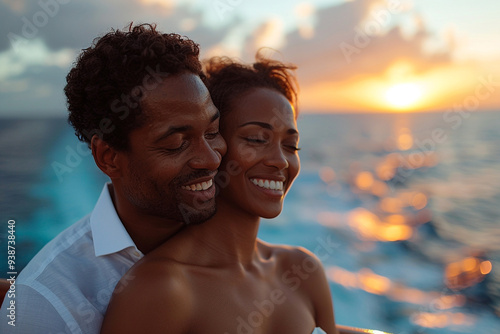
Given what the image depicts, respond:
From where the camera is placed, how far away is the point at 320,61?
19.8 metres

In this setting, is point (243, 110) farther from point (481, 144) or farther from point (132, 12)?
point (481, 144)

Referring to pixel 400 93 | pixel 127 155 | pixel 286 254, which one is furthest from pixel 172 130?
pixel 400 93

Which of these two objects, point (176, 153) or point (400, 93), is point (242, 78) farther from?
point (400, 93)

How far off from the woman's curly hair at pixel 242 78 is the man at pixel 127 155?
0.22 m

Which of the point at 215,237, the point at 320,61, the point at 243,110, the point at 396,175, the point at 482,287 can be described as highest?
the point at 320,61

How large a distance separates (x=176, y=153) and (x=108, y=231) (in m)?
0.53

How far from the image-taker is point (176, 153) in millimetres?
1888

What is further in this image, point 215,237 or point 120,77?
point 215,237

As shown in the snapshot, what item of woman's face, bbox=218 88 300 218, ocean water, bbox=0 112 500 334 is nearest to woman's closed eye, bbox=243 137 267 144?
woman's face, bbox=218 88 300 218

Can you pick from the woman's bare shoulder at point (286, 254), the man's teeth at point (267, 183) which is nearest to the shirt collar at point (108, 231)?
the man's teeth at point (267, 183)

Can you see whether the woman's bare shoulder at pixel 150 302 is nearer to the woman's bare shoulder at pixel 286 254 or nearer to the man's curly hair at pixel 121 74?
the man's curly hair at pixel 121 74

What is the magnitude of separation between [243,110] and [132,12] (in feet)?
19.2

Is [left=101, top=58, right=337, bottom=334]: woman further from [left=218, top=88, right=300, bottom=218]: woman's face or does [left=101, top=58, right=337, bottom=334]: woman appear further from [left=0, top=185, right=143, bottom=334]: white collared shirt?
[left=0, top=185, right=143, bottom=334]: white collared shirt

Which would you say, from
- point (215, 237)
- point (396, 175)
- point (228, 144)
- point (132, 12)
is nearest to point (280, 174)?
point (228, 144)
